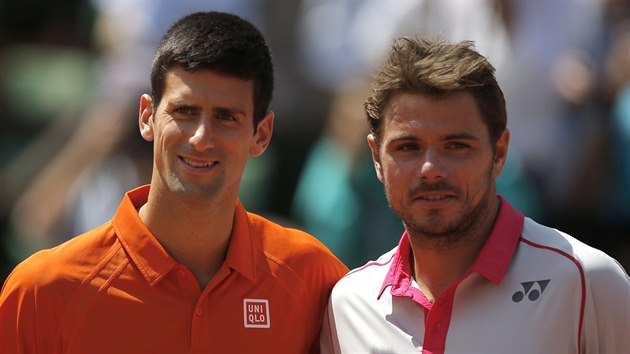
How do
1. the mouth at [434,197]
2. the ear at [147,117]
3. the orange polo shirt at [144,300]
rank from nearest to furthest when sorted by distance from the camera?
the orange polo shirt at [144,300]
the mouth at [434,197]
the ear at [147,117]

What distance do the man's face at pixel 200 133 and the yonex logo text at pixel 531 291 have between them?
41.5 inches

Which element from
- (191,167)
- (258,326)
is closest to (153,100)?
(191,167)

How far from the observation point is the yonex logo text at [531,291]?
339 centimetres

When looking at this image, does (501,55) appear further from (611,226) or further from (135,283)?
(135,283)

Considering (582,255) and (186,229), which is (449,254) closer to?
(582,255)

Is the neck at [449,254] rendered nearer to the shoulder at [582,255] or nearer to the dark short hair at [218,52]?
the shoulder at [582,255]

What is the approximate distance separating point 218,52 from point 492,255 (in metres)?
1.15

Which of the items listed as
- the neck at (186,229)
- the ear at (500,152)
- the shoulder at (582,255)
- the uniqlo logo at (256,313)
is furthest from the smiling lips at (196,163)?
the shoulder at (582,255)

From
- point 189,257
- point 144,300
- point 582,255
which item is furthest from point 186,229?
point 582,255

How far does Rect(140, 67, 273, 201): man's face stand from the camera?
3.68m

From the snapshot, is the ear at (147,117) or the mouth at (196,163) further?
the ear at (147,117)

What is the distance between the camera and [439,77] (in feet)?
11.8

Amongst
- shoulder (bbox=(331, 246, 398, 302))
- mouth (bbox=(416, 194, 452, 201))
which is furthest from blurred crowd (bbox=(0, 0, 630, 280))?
mouth (bbox=(416, 194, 452, 201))

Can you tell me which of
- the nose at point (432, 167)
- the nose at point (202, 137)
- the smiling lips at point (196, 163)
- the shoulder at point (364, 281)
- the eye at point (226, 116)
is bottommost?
the shoulder at point (364, 281)
